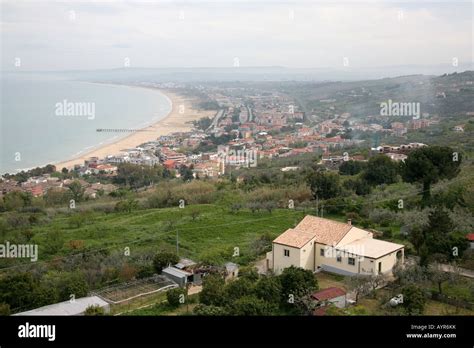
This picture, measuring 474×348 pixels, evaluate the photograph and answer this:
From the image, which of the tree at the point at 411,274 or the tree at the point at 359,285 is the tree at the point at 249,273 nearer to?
the tree at the point at 359,285

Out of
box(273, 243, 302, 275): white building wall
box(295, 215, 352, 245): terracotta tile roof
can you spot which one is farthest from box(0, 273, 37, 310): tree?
box(295, 215, 352, 245): terracotta tile roof

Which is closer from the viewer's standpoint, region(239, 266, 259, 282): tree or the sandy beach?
region(239, 266, 259, 282): tree

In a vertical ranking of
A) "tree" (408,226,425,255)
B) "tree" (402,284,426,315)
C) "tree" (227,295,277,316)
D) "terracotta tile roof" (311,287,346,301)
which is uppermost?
"tree" (408,226,425,255)

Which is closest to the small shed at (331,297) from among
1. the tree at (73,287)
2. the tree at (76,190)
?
the tree at (73,287)

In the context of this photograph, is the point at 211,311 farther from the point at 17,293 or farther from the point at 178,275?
the point at 17,293

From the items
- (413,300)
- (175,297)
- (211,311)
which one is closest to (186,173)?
(175,297)

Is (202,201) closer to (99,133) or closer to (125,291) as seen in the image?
(125,291)

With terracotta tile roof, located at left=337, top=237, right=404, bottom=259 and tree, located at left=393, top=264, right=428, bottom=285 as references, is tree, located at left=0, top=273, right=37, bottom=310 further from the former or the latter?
tree, located at left=393, top=264, right=428, bottom=285
